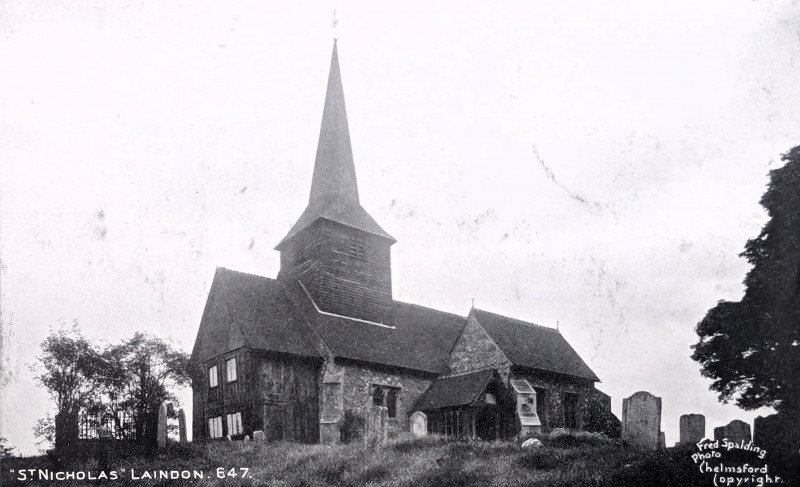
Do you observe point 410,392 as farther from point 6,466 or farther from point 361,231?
point 6,466

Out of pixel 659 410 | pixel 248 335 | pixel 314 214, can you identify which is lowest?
pixel 659 410

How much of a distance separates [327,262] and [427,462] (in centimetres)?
1636

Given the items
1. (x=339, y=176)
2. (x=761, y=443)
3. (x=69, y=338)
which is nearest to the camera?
(x=761, y=443)

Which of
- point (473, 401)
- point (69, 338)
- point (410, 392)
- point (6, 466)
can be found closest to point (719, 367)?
point (473, 401)

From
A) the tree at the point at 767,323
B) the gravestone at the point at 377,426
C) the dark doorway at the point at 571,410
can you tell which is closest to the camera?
the gravestone at the point at 377,426

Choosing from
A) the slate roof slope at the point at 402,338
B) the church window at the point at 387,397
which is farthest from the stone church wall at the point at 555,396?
the church window at the point at 387,397

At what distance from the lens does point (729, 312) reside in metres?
27.2

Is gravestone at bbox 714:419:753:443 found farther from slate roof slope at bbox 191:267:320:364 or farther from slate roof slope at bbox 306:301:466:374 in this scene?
slate roof slope at bbox 191:267:320:364

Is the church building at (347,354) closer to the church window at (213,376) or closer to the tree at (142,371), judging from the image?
the church window at (213,376)

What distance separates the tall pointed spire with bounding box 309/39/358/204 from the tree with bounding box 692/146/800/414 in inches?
688

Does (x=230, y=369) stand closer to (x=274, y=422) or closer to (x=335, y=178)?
(x=274, y=422)

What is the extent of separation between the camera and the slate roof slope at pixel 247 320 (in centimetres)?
2809

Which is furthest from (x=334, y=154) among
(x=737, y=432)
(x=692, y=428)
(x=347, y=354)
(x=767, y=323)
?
(x=737, y=432)

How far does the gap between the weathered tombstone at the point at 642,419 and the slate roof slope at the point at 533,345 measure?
11.7 metres
